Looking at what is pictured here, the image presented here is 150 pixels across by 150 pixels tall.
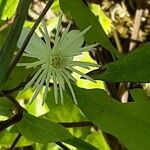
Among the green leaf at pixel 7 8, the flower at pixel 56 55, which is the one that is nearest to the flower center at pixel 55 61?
the flower at pixel 56 55

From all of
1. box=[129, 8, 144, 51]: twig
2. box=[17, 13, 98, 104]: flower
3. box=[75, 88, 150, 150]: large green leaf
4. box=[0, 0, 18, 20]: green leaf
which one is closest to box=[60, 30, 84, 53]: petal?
box=[17, 13, 98, 104]: flower

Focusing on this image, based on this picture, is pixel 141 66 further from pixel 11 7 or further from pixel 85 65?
pixel 11 7

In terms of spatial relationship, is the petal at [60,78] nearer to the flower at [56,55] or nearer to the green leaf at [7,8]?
the flower at [56,55]

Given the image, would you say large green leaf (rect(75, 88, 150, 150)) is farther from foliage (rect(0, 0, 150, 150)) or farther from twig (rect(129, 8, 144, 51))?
twig (rect(129, 8, 144, 51))

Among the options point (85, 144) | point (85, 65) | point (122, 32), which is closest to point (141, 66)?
Answer: point (85, 65)

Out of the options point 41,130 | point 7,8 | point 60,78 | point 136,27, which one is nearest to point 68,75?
point 60,78

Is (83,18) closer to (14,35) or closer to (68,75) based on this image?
(68,75)
